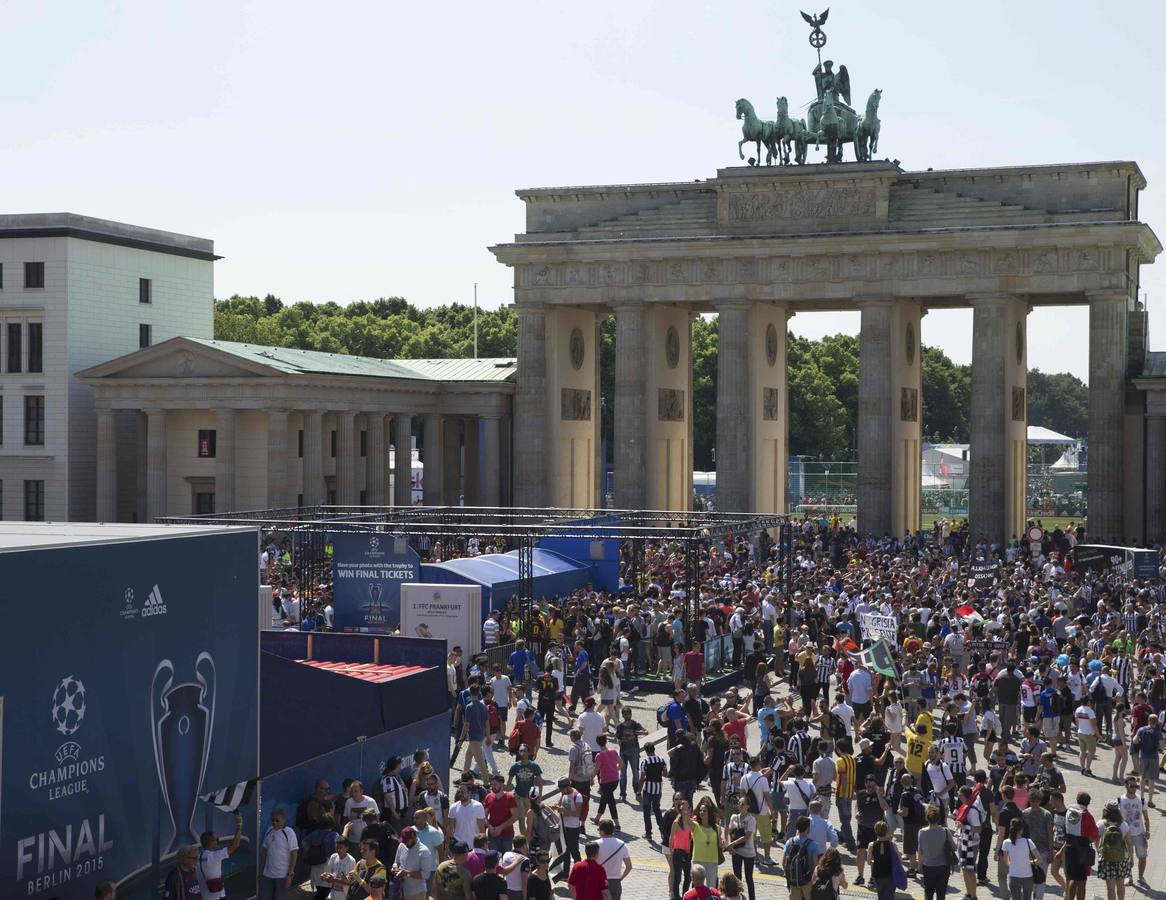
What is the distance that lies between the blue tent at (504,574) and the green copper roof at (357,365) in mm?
24206

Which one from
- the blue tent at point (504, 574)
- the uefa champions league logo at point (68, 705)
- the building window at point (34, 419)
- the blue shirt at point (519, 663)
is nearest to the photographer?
Result: the uefa champions league logo at point (68, 705)

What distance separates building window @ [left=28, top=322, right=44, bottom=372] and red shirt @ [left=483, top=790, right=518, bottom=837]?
184 feet

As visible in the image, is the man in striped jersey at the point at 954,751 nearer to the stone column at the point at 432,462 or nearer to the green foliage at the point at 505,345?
the stone column at the point at 432,462

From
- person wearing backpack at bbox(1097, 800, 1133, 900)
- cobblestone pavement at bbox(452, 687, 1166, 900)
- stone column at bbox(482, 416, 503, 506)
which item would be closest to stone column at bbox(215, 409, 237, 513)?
stone column at bbox(482, 416, 503, 506)

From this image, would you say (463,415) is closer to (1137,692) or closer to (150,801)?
(1137,692)

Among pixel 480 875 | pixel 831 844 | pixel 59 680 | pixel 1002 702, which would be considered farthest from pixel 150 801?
pixel 1002 702

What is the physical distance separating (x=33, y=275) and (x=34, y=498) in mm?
9827

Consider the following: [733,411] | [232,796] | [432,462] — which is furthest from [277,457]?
[232,796]

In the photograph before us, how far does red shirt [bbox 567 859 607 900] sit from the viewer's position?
1733cm

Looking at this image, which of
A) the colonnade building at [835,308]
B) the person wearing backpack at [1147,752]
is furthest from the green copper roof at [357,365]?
the person wearing backpack at [1147,752]

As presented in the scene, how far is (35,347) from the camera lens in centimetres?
7150

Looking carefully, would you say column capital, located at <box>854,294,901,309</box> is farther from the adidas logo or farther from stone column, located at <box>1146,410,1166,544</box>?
the adidas logo

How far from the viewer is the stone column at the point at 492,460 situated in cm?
7538

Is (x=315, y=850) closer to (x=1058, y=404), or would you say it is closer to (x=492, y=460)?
(x=492, y=460)
